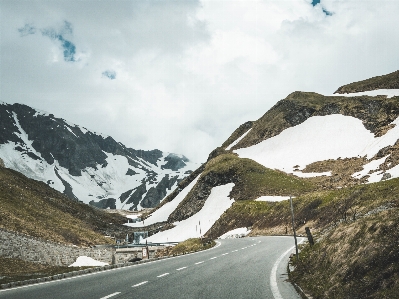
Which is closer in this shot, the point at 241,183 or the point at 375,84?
the point at 241,183

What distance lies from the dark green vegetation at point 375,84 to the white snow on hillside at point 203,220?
67.9 metres

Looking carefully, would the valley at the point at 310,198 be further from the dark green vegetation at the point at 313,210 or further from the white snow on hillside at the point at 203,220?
the white snow on hillside at the point at 203,220

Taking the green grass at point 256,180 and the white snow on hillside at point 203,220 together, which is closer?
the green grass at point 256,180

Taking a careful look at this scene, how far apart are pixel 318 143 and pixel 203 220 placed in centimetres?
3946

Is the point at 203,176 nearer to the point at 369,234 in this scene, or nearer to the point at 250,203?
the point at 250,203

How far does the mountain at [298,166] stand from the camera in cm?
5419

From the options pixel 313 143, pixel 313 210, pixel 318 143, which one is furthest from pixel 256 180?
pixel 313 210

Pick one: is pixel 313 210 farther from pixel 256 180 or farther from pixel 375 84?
pixel 375 84

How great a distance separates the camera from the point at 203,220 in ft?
253

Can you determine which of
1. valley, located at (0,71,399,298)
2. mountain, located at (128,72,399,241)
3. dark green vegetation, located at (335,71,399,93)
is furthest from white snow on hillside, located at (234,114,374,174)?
dark green vegetation, located at (335,71,399,93)

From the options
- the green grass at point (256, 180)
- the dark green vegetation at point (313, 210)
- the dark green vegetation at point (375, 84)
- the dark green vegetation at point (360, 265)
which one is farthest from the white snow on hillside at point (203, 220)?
the dark green vegetation at point (375, 84)

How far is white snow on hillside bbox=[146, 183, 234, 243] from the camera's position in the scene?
74250 mm

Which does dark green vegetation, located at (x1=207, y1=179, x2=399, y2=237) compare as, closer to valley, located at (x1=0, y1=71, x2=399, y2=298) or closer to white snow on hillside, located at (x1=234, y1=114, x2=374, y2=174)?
valley, located at (x1=0, y1=71, x2=399, y2=298)

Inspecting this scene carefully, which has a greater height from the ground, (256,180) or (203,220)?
(256,180)
